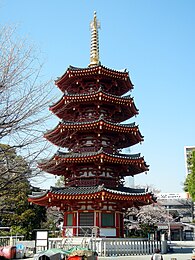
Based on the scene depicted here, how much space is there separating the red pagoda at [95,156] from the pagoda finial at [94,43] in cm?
230

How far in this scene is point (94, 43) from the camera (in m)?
25.2

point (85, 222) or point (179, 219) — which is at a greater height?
point (85, 222)

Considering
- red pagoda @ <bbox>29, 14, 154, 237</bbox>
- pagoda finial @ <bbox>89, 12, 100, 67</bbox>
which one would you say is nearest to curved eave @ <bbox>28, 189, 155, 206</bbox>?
red pagoda @ <bbox>29, 14, 154, 237</bbox>

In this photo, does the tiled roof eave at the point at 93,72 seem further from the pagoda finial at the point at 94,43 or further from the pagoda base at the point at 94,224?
the pagoda base at the point at 94,224

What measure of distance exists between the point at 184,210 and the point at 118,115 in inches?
1887

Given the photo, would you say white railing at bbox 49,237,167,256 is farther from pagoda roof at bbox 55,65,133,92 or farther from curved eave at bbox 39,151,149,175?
pagoda roof at bbox 55,65,133,92

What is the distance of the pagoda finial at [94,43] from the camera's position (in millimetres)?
23969

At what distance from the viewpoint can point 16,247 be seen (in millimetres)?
19703

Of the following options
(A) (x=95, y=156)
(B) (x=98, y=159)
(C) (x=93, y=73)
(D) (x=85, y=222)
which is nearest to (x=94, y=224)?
(D) (x=85, y=222)

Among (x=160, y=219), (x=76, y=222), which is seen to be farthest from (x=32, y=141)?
(x=160, y=219)

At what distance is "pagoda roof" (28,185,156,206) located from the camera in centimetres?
1819

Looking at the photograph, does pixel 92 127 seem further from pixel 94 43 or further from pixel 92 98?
pixel 94 43

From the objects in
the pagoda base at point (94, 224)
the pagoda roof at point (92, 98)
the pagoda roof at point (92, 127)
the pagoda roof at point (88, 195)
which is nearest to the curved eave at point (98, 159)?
the pagoda roof at point (92, 127)

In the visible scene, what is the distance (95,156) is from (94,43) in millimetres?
10440
